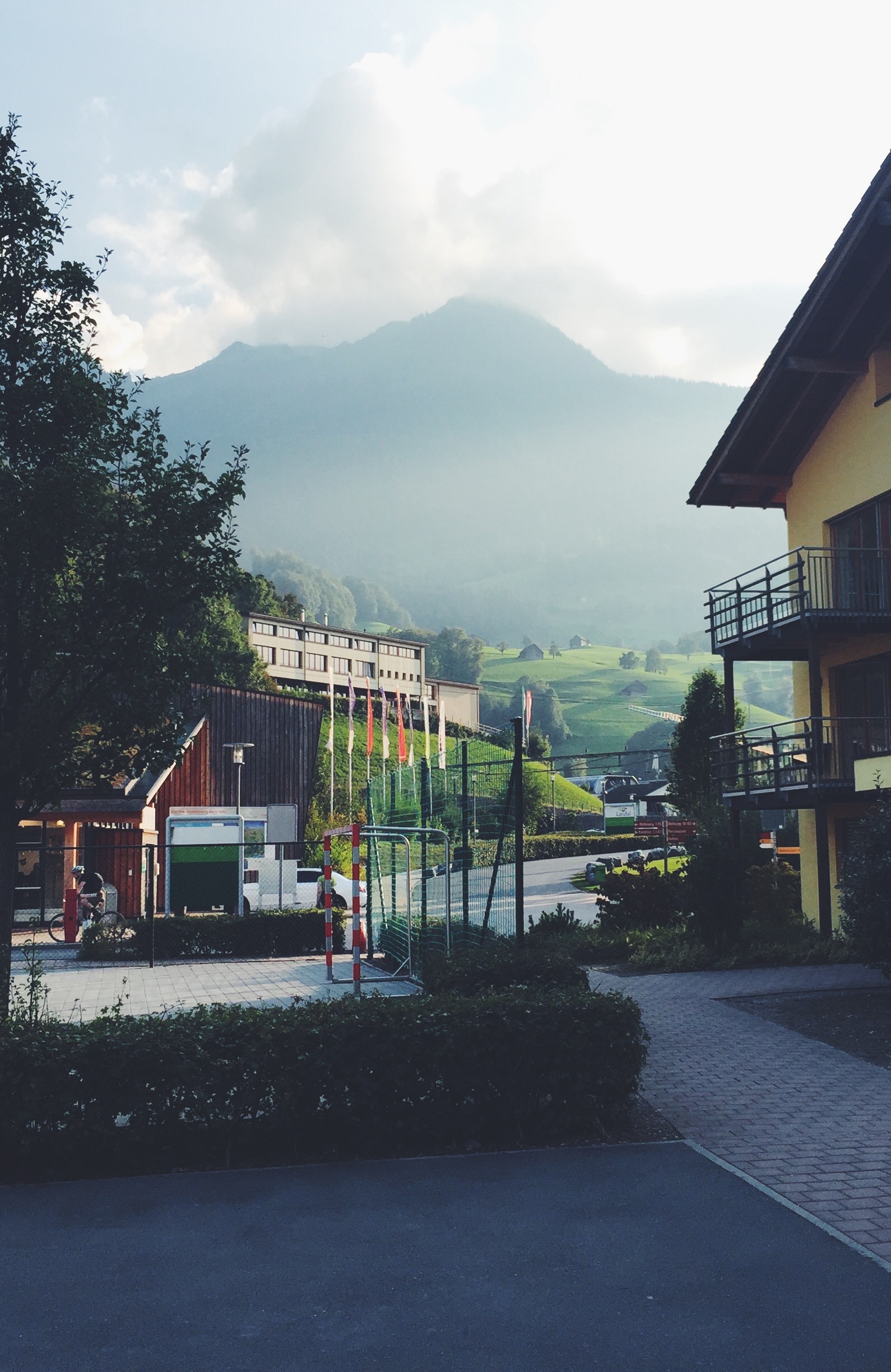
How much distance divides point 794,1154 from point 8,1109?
493cm

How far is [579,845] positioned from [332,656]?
169 feet

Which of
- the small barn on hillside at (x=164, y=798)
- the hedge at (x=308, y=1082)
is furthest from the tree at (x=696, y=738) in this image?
the hedge at (x=308, y=1082)

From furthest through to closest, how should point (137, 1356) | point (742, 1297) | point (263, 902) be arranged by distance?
point (263, 902)
point (742, 1297)
point (137, 1356)

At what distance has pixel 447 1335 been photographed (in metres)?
4.87

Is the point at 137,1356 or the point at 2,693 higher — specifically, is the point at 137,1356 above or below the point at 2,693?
below

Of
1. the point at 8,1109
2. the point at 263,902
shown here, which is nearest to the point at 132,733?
the point at 8,1109

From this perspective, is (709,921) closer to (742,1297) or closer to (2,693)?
(2,693)

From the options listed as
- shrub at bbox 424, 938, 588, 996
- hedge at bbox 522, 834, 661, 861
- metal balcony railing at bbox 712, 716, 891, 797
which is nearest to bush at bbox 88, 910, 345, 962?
metal balcony railing at bbox 712, 716, 891, 797

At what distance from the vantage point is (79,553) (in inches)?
402

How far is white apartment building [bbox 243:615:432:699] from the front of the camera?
104000mm

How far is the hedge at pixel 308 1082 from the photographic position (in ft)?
24.2

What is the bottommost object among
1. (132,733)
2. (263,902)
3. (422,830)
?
(263,902)

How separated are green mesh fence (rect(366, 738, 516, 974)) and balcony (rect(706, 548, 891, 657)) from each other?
6.93 meters

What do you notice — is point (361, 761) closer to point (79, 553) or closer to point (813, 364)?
point (813, 364)
